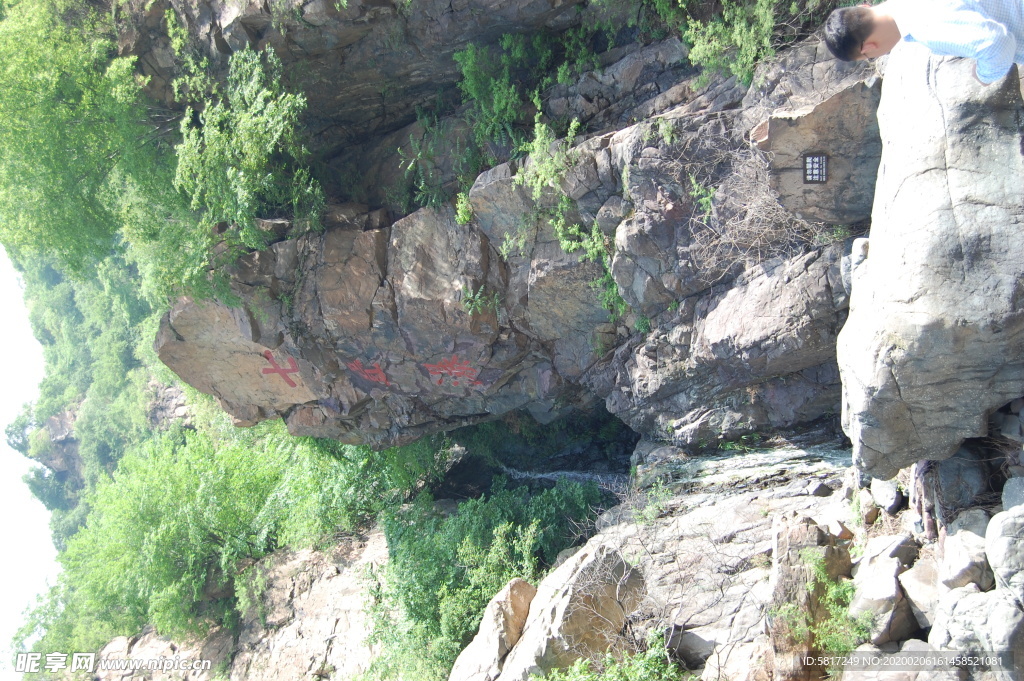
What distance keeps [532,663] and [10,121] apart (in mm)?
11109

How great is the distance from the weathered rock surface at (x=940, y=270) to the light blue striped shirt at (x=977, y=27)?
4.74ft

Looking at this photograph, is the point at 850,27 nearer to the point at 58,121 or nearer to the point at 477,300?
the point at 477,300

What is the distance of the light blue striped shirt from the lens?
351 cm

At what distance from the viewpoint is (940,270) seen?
497 centimetres

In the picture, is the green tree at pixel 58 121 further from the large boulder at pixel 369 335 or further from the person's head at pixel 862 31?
the person's head at pixel 862 31

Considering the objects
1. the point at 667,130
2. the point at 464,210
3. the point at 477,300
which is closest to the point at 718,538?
the point at 477,300

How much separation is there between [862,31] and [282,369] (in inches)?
420

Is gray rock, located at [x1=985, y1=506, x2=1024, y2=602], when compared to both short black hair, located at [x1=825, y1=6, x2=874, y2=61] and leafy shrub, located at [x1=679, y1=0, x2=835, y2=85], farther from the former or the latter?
leafy shrub, located at [x1=679, y1=0, x2=835, y2=85]

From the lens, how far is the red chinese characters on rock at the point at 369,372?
37.8ft

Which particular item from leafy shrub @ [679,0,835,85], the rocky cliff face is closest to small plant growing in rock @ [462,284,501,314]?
the rocky cliff face

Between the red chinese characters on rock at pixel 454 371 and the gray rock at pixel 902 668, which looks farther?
the red chinese characters on rock at pixel 454 371

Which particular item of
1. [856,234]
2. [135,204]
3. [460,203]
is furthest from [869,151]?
[135,204]

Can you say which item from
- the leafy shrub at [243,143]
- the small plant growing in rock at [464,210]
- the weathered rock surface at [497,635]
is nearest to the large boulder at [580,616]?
the weathered rock surface at [497,635]

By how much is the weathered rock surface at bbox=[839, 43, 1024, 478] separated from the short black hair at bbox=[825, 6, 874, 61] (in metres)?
1.81
